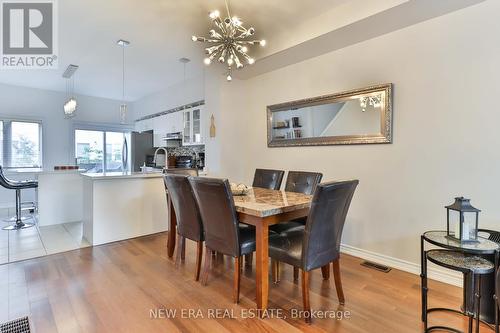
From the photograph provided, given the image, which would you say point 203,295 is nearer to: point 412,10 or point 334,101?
point 334,101

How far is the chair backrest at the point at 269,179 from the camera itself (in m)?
3.36

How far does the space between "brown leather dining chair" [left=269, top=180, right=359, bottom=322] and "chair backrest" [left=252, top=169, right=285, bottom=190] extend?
4.07 feet

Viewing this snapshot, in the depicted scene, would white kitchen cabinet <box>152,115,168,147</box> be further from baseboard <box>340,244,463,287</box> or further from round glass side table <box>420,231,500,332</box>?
round glass side table <box>420,231,500,332</box>

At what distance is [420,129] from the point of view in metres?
2.64

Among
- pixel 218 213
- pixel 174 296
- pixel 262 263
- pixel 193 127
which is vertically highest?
pixel 193 127

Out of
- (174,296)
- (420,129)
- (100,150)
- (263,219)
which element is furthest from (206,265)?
(100,150)

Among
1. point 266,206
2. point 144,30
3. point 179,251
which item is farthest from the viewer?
point 144,30

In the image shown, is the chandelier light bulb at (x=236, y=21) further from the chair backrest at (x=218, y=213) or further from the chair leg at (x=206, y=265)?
the chair leg at (x=206, y=265)

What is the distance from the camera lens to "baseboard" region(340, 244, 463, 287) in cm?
244

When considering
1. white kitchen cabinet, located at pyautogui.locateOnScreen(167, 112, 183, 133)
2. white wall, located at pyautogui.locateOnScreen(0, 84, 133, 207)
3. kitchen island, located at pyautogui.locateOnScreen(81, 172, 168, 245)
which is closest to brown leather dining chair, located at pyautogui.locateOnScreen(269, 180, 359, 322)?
kitchen island, located at pyautogui.locateOnScreen(81, 172, 168, 245)

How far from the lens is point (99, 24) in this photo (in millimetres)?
3207

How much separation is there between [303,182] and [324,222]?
1193 millimetres

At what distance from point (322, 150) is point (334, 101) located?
2.10 feet

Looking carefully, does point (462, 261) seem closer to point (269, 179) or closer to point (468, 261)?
point (468, 261)
